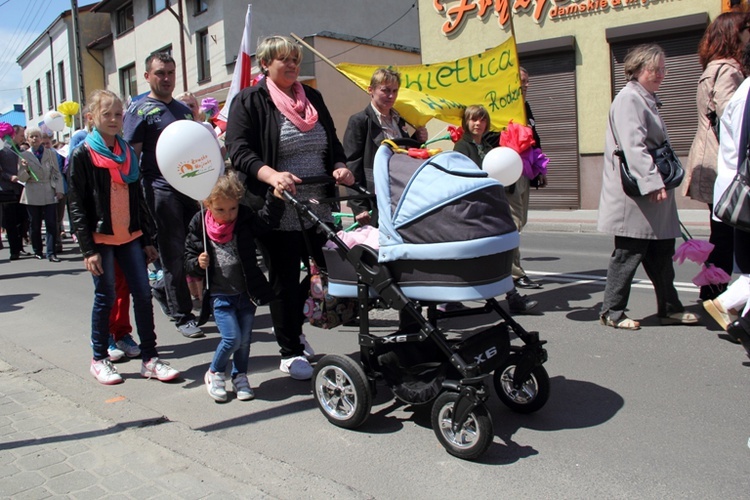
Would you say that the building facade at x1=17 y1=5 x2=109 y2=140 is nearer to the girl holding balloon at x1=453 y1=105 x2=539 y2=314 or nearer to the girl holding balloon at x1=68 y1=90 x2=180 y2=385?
the girl holding balloon at x1=453 y1=105 x2=539 y2=314

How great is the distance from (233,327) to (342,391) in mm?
910

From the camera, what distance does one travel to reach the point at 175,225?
5.70 m

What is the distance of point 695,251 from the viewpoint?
531cm

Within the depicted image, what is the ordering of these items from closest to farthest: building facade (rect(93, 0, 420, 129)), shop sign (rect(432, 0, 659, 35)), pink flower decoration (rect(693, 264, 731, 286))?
pink flower decoration (rect(693, 264, 731, 286))
shop sign (rect(432, 0, 659, 35))
building facade (rect(93, 0, 420, 129))

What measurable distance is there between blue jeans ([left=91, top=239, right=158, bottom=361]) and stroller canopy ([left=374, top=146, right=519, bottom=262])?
209cm

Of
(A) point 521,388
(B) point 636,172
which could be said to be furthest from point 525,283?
(A) point 521,388

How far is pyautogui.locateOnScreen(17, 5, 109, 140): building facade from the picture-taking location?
120 ft

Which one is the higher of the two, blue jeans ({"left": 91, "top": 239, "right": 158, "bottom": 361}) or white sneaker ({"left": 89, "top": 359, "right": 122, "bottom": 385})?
blue jeans ({"left": 91, "top": 239, "right": 158, "bottom": 361})

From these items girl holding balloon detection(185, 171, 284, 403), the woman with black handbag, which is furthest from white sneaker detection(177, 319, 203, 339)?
the woman with black handbag

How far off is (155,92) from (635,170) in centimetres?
379

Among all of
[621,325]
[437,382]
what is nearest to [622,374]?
[621,325]

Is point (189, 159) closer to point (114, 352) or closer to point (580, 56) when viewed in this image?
point (114, 352)

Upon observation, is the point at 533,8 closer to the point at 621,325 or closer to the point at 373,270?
the point at 621,325

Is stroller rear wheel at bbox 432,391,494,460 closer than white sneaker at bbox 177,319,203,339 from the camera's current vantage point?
Yes
